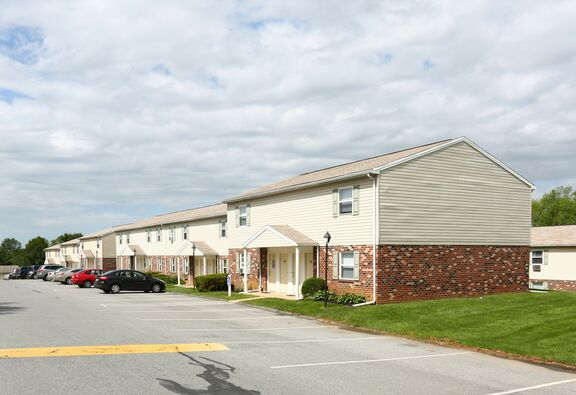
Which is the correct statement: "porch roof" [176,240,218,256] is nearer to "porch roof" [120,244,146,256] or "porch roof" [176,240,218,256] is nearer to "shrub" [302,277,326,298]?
"porch roof" [120,244,146,256]

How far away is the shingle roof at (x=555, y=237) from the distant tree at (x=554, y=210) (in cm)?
3919

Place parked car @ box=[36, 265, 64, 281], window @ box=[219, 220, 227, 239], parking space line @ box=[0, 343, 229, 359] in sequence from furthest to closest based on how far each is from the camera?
parked car @ box=[36, 265, 64, 281]
window @ box=[219, 220, 227, 239]
parking space line @ box=[0, 343, 229, 359]

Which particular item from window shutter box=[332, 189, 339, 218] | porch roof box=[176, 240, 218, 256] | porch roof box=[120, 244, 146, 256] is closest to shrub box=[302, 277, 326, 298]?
window shutter box=[332, 189, 339, 218]

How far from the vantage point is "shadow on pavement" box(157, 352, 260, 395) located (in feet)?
30.7

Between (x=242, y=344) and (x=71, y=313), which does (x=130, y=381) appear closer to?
(x=242, y=344)

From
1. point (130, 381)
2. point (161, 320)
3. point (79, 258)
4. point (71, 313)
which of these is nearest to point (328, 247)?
point (161, 320)

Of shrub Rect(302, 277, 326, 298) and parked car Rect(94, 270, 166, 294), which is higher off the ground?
shrub Rect(302, 277, 326, 298)

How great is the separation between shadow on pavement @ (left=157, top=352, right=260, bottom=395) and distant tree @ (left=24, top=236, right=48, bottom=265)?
161 m

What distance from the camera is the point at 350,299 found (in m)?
24.9

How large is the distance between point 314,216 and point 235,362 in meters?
17.1

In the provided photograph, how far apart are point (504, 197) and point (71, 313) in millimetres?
19651

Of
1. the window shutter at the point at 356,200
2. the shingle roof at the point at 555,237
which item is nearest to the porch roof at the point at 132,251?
the shingle roof at the point at 555,237

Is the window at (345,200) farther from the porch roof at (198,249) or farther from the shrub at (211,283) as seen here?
the porch roof at (198,249)

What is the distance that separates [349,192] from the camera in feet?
86.8
